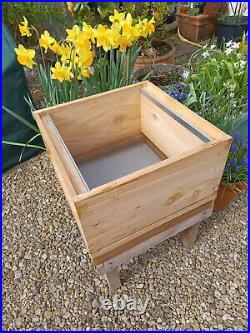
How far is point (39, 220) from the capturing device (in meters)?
1.57

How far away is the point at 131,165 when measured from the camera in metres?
1.31

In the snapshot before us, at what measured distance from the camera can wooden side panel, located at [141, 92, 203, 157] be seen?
1.08 meters

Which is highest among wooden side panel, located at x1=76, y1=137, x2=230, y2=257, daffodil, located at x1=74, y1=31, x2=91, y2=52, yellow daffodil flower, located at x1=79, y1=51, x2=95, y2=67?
daffodil, located at x1=74, y1=31, x2=91, y2=52

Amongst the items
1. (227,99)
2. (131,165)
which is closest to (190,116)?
(131,165)

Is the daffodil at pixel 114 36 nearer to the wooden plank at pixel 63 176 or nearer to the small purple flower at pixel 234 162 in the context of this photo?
the wooden plank at pixel 63 176

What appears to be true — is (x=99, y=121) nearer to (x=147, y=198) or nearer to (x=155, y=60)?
(x=147, y=198)

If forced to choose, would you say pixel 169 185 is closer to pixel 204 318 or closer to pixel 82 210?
pixel 82 210

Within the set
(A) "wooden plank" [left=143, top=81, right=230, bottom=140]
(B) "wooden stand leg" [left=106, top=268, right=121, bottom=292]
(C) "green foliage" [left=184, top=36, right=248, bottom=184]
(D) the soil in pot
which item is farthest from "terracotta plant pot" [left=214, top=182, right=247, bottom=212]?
(D) the soil in pot

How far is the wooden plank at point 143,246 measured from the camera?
1030mm

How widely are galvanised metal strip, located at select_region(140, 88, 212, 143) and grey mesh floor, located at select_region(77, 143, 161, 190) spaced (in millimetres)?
264

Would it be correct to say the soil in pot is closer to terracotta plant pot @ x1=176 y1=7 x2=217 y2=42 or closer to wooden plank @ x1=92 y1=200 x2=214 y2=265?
terracotta plant pot @ x1=176 y1=7 x2=217 y2=42

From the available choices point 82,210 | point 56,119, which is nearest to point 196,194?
point 82,210

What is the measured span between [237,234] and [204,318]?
49cm

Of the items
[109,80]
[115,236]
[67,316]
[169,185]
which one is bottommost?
[67,316]
